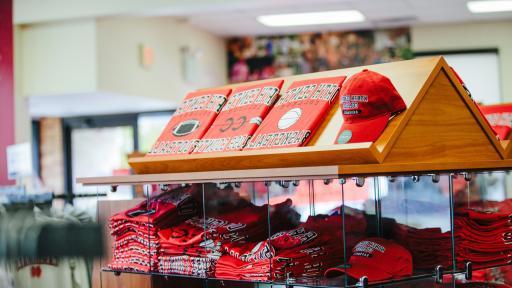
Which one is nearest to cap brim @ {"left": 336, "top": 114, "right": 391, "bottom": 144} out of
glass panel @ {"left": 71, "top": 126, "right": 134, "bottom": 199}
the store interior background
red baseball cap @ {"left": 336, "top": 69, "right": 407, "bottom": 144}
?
red baseball cap @ {"left": 336, "top": 69, "right": 407, "bottom": 144}

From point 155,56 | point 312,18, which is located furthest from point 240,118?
point 312,18

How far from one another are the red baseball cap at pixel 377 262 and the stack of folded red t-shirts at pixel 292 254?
0.09m

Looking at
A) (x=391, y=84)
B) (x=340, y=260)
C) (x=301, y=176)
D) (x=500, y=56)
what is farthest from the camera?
(x=500, y=56)

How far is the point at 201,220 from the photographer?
9.30 ft

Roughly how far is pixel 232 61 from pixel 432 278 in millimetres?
8362

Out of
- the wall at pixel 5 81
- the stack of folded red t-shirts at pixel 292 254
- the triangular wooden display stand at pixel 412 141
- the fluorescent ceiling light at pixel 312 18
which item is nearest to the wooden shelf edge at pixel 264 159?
the triangular wooden display stand at pixel 412 141

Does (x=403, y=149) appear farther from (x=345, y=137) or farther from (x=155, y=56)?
(x=155, y=56)

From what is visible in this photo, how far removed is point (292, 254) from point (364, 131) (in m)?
0.46

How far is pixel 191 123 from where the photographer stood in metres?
2.88

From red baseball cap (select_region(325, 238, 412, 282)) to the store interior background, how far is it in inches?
143

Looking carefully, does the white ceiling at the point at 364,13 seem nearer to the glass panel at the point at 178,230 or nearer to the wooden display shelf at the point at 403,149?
the glass panel at the point at 178,230

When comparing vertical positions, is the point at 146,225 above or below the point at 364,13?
below

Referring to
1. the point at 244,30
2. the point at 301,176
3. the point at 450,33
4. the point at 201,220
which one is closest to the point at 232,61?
the point at 244,30

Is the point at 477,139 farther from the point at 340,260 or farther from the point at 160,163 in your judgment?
the point at 160,163
